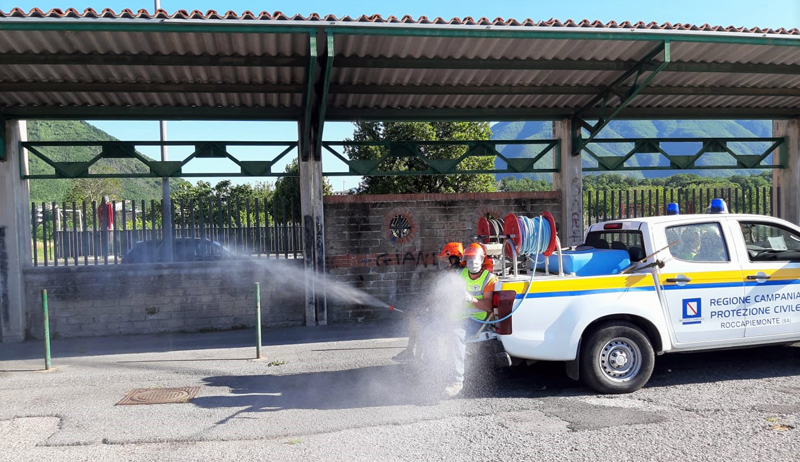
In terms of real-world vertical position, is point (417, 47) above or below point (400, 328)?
above

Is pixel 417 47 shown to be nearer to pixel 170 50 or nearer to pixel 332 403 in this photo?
pixel 170 50

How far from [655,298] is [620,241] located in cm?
96

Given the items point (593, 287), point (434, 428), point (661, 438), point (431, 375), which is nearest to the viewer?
point (661, 438)

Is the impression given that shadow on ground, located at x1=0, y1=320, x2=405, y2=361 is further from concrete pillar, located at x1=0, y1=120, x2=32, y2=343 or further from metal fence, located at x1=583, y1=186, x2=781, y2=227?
metal fence, located at x1=583, y1=186, x2=781, y2=227

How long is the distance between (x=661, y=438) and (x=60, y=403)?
6246 millimetres

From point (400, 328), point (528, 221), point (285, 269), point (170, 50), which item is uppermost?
point (170, 50)

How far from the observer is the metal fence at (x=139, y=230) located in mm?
11180

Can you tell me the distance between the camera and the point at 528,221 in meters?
6.77

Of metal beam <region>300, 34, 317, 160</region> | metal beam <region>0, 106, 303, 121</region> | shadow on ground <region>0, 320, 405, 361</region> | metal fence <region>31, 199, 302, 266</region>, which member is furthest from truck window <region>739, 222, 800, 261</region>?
metal beam <region>0, 106, 303, 121</region>

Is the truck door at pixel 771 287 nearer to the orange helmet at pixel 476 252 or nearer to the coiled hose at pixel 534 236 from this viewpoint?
the coiled hose at pixel 534 236

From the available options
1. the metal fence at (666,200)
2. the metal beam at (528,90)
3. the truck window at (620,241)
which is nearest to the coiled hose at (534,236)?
the truck window at (620,241)

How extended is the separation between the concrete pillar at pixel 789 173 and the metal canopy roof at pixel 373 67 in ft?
2.82

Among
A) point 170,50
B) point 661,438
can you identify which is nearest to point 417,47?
point 170,50

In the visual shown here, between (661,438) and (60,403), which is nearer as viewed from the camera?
(661,438)
